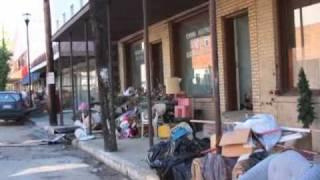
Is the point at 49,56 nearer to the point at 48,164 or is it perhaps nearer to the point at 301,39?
the point at 48,164

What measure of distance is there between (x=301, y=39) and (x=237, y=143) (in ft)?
14.7

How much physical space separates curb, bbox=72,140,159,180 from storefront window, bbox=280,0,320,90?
3.35m

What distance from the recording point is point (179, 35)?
731 inches

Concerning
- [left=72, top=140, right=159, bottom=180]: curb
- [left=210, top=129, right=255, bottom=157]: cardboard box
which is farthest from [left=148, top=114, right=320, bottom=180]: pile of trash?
[left=72, top=140, right=159, bottom=180]: curb

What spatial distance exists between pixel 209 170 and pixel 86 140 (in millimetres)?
9274

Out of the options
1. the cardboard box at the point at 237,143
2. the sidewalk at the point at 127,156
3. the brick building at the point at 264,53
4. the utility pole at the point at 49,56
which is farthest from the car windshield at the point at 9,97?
the cardboard box at the point at 237,143

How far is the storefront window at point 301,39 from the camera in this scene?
11.0 metres

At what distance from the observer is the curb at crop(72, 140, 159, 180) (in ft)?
31.9

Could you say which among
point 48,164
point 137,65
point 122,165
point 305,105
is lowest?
point 48,164

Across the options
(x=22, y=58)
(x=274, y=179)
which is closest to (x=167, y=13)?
(x=274, y=179)

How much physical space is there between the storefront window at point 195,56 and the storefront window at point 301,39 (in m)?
4.56

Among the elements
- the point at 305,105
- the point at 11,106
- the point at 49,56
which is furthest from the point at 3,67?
the point at 305,105

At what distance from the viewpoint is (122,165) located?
11.2 meters

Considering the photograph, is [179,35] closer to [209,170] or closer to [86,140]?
[86,140]
